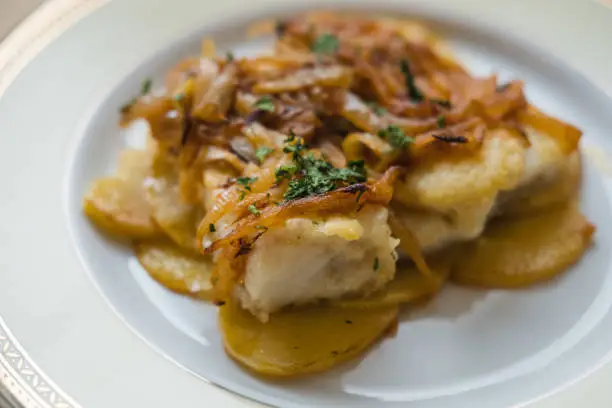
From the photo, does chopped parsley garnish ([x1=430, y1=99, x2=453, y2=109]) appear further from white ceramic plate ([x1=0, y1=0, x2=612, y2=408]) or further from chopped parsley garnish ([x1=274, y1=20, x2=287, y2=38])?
chopped parsley garnish ([x1=274, y1=20, x2=287, y2=38])

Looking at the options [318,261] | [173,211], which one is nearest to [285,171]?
[318,261]

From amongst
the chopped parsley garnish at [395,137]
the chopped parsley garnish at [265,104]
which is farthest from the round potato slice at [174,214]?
the chopped parsley garnish at [395,137]

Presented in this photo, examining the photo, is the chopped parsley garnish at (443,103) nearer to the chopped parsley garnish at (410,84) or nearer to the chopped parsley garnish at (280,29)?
the chopped parsley garnish at (410,84)

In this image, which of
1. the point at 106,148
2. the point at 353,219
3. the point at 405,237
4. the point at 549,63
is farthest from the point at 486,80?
the point at 106,148

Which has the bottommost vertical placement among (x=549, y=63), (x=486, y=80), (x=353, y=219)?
(x=353, y=219)

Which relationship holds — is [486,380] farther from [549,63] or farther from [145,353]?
[549,63]

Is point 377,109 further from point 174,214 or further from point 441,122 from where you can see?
point 174,214
